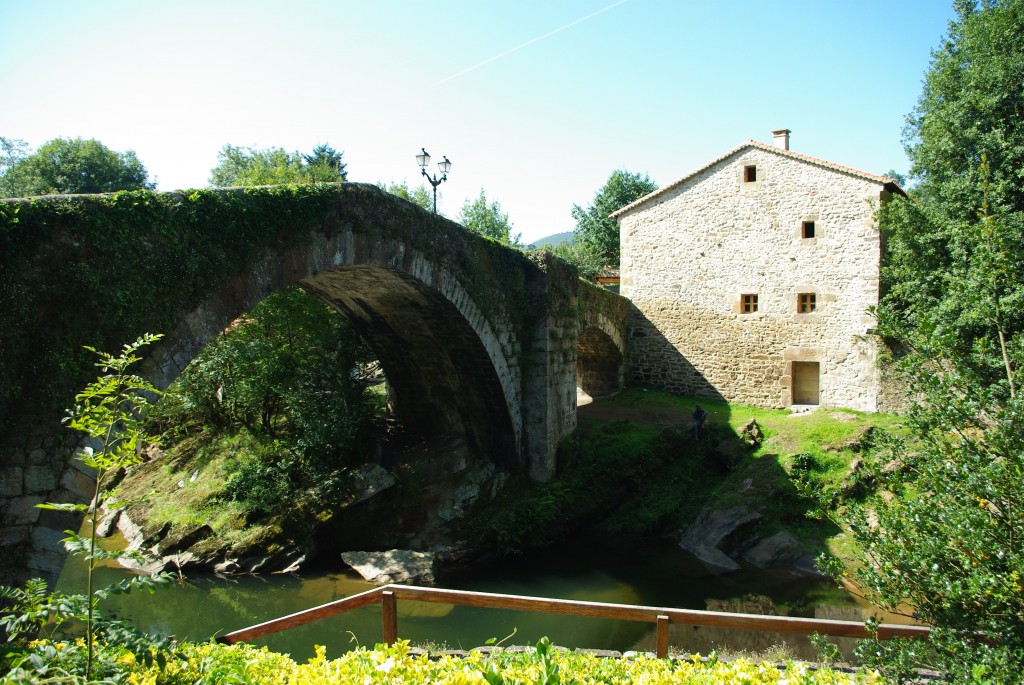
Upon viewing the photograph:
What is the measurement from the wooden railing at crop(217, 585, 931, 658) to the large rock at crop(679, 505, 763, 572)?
645 centimetres

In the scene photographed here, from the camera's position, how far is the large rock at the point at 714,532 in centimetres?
1128

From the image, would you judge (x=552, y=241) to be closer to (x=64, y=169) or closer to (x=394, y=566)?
(x=64, y=169)

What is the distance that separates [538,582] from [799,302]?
10.4m

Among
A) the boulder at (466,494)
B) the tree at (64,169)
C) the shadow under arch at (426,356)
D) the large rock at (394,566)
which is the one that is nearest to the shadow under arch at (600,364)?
the shadow under arch at (426,356)

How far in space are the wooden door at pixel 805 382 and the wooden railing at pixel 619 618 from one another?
1289 cm

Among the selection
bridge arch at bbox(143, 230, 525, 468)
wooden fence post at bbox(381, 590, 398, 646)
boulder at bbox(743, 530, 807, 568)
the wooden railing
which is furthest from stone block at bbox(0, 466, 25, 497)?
boulder at bbox(743, 530, 807, 568)

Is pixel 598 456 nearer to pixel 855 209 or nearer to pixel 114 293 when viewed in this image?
pixel 855 209

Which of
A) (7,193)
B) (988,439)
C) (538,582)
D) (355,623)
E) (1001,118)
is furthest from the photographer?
(7,193)

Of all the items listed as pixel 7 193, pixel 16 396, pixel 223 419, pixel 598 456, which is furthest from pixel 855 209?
pixel 7 193

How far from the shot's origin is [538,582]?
10.3m

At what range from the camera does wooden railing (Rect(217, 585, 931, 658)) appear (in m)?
4.73

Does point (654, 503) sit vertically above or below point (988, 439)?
below

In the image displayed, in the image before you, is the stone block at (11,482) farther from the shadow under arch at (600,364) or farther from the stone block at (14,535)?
the shadow under arch at (600,364)

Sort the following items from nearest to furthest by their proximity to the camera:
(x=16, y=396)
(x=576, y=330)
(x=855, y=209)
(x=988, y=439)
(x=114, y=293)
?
1. (x=988, y=439)
2. (x=16, y=396)
3. (x=114, y=293)
4. (x=576, y=330)
5. (x=855, y=209)
